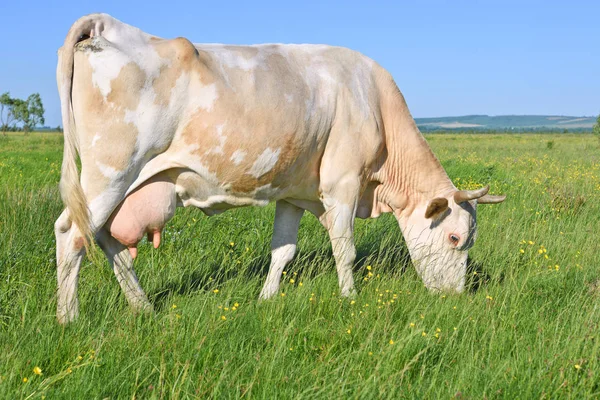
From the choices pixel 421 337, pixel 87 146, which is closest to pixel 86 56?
pixel 87 146

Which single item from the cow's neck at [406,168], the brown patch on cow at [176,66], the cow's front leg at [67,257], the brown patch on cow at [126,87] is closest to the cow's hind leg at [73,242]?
the cow's front leg at [67,257]

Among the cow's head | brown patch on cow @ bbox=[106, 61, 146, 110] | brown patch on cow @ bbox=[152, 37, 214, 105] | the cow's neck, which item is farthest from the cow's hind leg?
the cow's head

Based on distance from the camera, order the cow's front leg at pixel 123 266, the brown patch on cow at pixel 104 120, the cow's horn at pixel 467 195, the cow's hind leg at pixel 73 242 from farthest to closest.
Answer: the cow's horn at pixel 467 195
the cow's front leg at pixel 123 266
the cow's hind leg at pixel 73 242
the brown patch on cow at pixel 104 120

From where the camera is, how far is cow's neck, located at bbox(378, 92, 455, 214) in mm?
5887

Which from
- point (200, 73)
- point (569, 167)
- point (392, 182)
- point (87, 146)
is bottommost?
point (569, 167)

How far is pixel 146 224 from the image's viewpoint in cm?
466

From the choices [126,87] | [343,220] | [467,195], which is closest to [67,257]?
[126,87]

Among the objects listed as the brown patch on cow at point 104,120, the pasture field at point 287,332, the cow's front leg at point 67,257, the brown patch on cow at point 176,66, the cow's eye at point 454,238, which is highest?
the brown patch on cow at point 176,66

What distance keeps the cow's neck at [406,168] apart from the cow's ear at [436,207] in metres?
0.26

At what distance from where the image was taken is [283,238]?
19.4 ft

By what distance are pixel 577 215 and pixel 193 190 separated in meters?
6.48

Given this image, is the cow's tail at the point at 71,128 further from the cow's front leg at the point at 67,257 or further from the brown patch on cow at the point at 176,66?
the brown patch on cow at the point at 176,66

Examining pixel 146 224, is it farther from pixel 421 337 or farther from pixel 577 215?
pixel 577 215

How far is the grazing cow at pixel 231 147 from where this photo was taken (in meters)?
4.39
